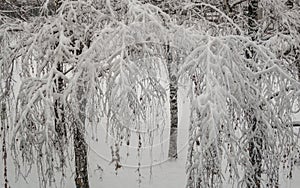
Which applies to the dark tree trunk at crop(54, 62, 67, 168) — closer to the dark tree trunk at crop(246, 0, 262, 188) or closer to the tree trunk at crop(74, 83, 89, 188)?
the tree trunk at crop(74, 83, 89, 188)

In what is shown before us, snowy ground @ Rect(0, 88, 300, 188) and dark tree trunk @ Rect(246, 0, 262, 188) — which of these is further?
snowy ground @ Rect(0, 88, 300, 188)

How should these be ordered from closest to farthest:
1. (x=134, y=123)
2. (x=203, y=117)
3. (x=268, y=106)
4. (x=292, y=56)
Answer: (x=203, y=117)
(x=134, y=123)
(x=268, y=106)
(x=292, y=56)

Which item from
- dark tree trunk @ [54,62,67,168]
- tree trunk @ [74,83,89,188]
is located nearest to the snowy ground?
tree trunk @ [74,83,89,188]

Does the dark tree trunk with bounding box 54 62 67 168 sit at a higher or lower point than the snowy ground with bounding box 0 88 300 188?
higher

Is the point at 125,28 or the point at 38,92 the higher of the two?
the point at 125,28

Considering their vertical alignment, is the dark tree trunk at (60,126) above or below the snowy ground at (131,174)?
above

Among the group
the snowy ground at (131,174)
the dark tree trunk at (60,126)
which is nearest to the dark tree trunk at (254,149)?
the dark tree trunk at (60,126)

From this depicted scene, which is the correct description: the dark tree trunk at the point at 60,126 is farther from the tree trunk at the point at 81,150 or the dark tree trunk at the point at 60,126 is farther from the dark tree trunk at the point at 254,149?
the dark tree trunk at the point at 254,149

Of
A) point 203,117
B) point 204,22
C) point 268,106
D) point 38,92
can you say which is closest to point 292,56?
point 204,22

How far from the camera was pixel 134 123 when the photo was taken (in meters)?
3.72

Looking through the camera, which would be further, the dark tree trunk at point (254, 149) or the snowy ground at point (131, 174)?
the snowy ground at point (131, 174)

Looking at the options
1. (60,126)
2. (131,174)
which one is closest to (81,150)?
(60,126)

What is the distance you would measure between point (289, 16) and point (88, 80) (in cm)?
408

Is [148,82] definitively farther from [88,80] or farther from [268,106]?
[268,106]
